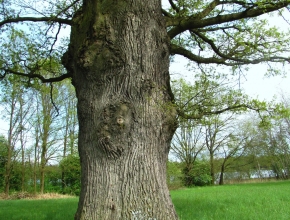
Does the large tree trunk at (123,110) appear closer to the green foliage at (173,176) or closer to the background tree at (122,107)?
the background tree at (122,107)

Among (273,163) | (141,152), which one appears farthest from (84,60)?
(273,163)

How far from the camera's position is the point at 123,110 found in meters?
3.60

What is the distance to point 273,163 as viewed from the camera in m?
34.8

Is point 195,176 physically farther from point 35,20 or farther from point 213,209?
point 35,20

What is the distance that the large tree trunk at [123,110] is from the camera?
3.31 meters

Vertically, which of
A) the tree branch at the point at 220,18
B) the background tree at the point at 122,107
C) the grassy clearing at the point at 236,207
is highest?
the tree branch at the point at 220,18

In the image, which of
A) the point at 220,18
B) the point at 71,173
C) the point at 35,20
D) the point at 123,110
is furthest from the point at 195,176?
the point at 123,110

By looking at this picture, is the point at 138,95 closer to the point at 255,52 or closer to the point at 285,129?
the point at 255,52

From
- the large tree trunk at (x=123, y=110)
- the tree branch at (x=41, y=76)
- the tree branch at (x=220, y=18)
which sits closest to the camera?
the large tree trunk at (x=123, y=110)

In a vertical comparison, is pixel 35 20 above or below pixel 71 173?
above

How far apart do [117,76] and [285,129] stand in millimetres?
28020

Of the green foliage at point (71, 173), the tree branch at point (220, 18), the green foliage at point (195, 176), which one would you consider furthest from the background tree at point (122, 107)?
the green foliage at point (195, 176)

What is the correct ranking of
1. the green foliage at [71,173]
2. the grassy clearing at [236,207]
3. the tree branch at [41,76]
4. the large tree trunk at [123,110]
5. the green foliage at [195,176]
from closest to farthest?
the large tree trunk at [123,110]
the grassy clearing at [236,207]
the tree branch at [41,76]
the green foliage at [71,173]
the green foliage at [195,176]

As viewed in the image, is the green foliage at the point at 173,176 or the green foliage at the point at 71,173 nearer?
the green foliage at the point at 71,173
